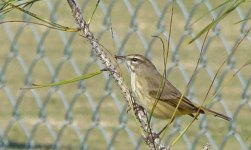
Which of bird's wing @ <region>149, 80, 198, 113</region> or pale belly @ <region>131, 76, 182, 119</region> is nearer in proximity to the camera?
bird's wing @ <region>149, 80, 198, 113</region>

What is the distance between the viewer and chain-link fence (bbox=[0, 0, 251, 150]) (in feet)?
19.6

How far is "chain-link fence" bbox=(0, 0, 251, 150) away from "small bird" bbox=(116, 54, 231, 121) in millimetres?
294

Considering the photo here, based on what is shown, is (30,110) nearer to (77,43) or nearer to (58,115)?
(58,115)

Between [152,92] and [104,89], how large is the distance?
2006 millimetres

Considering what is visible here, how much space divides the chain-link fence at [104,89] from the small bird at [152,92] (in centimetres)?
29

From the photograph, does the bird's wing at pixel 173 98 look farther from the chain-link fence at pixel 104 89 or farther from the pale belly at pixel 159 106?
the chain-link fence at pixel 104 89

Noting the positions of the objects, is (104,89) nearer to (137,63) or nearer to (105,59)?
(137,63)

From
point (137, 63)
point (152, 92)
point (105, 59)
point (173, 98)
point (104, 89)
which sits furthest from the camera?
point (104, 89)

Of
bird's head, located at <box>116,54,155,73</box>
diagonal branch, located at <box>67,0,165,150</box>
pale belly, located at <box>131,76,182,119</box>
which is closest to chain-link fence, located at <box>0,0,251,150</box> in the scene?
bird's head, located at <box>116,54,155,73</box>

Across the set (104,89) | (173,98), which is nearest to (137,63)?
(173,98)

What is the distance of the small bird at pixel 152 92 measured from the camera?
16.1 feet

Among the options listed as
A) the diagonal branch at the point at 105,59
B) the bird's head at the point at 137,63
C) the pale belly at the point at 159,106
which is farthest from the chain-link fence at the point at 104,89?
the diagonal branch at the point at 105,59

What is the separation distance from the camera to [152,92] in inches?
207

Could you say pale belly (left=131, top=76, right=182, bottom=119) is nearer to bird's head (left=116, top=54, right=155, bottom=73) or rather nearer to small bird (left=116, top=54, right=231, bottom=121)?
small bird (left=116, top=54, right=231, bottom=121)
